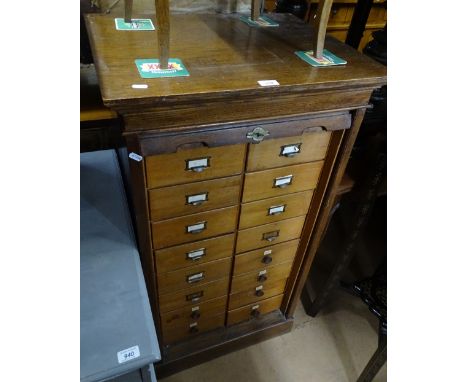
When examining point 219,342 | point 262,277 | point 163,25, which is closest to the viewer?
point 163,25

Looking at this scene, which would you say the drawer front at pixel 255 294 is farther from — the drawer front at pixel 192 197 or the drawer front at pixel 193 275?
the drawer front at pixel 192 197

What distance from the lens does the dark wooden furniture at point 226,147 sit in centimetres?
75

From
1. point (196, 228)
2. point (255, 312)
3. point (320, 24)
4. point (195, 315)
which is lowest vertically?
point (255, 312)

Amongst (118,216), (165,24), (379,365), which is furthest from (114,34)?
(379,365)

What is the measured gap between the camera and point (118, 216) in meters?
1.07

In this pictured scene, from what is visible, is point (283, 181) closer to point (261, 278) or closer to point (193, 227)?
point (193, 227)

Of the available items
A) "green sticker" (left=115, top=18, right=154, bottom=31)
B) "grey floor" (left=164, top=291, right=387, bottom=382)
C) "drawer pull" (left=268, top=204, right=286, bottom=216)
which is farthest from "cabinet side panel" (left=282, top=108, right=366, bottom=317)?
"green sticker" (left=115, top=18, right=154, bottom=31)

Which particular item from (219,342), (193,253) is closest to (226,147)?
(193,253)

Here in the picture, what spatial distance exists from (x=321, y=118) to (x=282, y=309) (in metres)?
0.98

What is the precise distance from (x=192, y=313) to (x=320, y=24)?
3.43ft

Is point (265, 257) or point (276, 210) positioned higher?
point (276, 210)

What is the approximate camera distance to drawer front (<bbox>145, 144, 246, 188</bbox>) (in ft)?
2.73

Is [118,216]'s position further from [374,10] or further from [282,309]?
[374,10]

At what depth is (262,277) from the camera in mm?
1335
